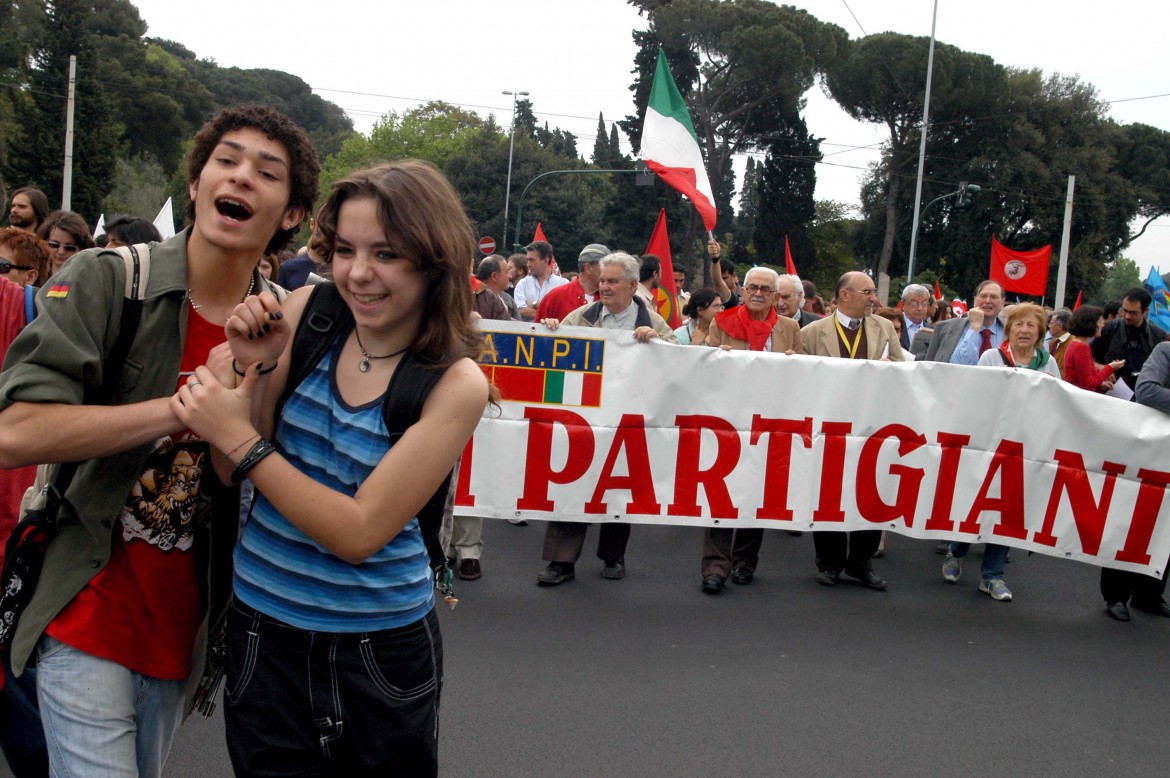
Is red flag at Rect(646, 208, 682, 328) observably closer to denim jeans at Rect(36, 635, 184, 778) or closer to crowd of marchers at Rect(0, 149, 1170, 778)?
crowd of marchers at Rect(0, 149, 1170, 778)

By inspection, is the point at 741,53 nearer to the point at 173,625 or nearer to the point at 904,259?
the point at 904,259

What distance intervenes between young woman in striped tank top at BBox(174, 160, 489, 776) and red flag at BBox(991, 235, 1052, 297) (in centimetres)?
1715

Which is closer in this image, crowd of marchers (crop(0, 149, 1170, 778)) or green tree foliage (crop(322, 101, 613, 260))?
crowd of marchers (crop(0, 149, 1170, 778))

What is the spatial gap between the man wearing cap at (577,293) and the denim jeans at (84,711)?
244 inches

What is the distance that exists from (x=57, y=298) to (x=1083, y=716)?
14.5 feet

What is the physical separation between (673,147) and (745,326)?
11.0 ft

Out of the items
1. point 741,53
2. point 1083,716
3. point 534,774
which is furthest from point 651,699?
point 741,53

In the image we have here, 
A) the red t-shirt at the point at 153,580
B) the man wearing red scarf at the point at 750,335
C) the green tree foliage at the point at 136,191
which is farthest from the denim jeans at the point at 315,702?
the green tree foliage at the point at 136,191

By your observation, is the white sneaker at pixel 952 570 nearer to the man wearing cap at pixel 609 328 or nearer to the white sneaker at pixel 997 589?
the white sneaker at pixel 997 589

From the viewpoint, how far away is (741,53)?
4869 centimetres

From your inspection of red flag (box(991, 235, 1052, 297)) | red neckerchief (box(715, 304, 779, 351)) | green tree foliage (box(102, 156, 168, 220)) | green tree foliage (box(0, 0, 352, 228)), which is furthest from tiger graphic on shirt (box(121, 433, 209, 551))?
green tree foliage (box(102, 156, 168, 220))

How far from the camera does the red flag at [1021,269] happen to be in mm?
17422

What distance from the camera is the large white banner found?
6031 mm

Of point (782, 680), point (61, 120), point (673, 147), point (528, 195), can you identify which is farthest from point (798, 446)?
point (528, 195)
